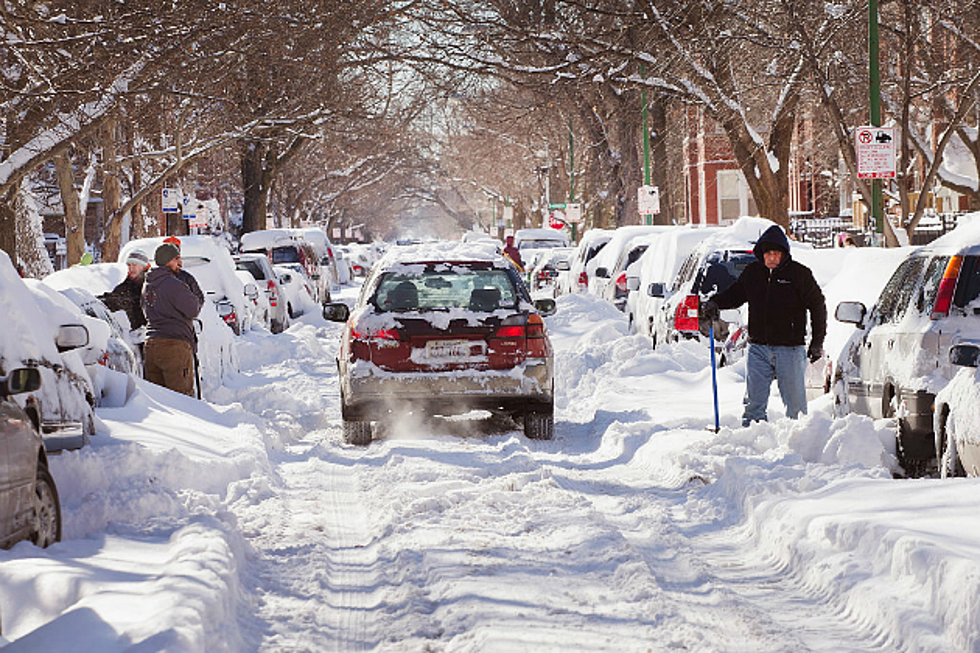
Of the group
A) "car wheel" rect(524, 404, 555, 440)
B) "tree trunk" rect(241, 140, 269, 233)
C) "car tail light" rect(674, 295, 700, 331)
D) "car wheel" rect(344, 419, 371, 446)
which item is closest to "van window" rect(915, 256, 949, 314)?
"car wheel" rect(524, 404, 555, 440)

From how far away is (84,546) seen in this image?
693cm

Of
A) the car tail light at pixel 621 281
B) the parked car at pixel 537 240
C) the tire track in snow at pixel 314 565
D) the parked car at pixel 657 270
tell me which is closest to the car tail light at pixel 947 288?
the tire track in snow at pixel 314 565

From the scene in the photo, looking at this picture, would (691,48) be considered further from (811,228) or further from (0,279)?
(811,228)

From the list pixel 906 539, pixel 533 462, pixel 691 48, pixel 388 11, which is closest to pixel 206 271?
pixel 388 11

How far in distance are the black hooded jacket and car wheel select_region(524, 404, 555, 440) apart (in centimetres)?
190

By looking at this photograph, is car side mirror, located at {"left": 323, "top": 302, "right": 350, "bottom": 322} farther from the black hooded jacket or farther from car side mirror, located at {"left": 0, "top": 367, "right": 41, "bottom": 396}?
car side mirror, located at {"left": 0, "top": 367, "right": 41, "bottom": 396}

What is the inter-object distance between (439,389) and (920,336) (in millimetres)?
4248

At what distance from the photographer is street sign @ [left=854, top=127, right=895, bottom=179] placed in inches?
802

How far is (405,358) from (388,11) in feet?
49.5

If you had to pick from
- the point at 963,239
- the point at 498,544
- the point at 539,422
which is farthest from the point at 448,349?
the point at 963,239

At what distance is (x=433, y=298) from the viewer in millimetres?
12406

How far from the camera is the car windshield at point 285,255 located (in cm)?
3569

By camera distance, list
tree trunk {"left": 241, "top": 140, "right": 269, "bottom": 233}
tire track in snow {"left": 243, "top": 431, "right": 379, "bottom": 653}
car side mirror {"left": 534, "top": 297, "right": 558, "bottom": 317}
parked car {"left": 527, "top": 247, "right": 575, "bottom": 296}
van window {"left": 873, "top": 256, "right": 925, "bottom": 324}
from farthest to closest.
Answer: tree trunk {"left": 241, "top": 140, "right": 269, "bottom": 233} → parked car {"left": 527, "top": 247, "right": 575, "bottom": 296} → car side mirror {"left": 534, "top": 297, "right": 558, "bottom": 317} → van window {"left": 873, "top": 256, "right": 925, "bottom": 324} → tire track in snow {"left": 243, "top": 431, "right": 379, "bottom": 653}

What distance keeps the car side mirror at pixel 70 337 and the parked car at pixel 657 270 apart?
37.5 feet
